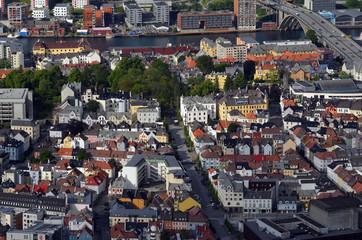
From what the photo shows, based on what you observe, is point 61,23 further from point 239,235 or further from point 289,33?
point 239,235

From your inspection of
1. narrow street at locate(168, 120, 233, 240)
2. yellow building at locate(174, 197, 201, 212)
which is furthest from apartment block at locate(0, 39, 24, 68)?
yellow building at locate(174, 197, 201, 212)

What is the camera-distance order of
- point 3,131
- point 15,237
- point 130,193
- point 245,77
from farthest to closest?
point 245,77
point 3,131
point 130,193
point 15,237

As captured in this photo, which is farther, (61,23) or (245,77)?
(61,23)

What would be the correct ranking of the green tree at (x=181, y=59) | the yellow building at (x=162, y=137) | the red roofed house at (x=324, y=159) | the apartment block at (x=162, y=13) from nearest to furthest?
the red roofed house at (x=324, y=159) < the yellow building at (x=162, y=137) < the green tree at (x=181, y=59) < the apartment block at (x=162, y=13)

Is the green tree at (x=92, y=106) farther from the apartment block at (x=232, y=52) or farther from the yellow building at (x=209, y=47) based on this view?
the yellow building at (x=209, y=47)

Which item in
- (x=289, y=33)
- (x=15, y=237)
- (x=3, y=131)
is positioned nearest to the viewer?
(x=15, y=237)

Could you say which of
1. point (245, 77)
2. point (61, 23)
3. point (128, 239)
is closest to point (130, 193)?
point (128, 239)

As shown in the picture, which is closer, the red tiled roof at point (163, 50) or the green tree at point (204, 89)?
the green tree at point (204, 89)

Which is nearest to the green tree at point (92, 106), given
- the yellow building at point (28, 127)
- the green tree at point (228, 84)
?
the yellow building at point (28, 127)
